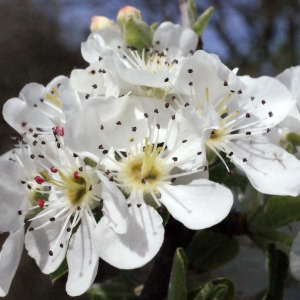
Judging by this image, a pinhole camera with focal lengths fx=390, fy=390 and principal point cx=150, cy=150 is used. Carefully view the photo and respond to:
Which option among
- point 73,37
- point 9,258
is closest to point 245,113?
point 9,258

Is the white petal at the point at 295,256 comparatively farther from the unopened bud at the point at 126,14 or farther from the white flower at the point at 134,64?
the unopened bud at the point at 126,14

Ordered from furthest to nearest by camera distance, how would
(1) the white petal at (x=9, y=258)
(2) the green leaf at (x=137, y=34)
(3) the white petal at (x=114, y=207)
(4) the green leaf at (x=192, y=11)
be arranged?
1. (4) the green leaf at (x=192, y=11)
2. (2) the green leaf at (x=137, y=34)
3. (1) the white petal at (x=9, y=258)
4. (3) the white petal at (x=114, y=207)

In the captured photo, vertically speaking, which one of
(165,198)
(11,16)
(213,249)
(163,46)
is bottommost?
(11,16)

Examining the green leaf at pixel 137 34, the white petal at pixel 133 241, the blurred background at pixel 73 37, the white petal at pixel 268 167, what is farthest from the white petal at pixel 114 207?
the blurred background at pixel 73 37

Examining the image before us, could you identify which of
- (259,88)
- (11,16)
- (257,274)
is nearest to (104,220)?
(259,88)

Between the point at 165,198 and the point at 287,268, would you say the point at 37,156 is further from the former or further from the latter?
the point at 287,268

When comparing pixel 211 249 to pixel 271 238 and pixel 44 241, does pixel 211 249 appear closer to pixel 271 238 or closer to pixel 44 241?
pixel 271 238

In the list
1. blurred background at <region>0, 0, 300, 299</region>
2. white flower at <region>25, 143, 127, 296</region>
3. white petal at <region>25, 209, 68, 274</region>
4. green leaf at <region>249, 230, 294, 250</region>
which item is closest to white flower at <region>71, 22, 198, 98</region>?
white flower at <region>25, 143, 127, 296</region>
